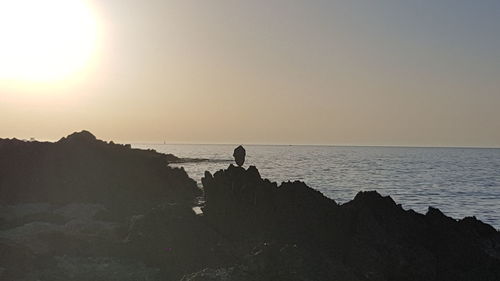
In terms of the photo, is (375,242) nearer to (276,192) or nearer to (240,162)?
(276,192)

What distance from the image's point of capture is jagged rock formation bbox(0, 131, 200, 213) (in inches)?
1852

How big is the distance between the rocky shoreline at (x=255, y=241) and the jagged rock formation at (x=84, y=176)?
10120 millimetres

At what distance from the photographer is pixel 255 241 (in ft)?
86.9

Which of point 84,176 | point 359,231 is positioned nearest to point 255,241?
point 359,231

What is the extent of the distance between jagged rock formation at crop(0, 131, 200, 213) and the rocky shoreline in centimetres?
1012

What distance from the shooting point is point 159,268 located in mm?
23172

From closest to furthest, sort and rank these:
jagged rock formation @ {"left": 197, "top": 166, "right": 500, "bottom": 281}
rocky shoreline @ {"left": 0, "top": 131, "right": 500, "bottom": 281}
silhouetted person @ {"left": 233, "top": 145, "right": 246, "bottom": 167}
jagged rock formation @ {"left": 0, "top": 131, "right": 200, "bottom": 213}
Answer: rocky shoreline @ {"left": 0, "top": 131, "right": 500, "bottom": 281} < jagged rock formation @ {"left": 197, "top": 166, "right": 500, "bottom": 281} < silhouetted person @ {"left": 233, "top": 145, "right": 246, "bottom": 167} < jagged rock formation @ {"left": 0, "top": 131, "right": 200, "bottom": 213}

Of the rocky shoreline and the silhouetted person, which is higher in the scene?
the silhouetted person

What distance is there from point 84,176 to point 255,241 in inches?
1173

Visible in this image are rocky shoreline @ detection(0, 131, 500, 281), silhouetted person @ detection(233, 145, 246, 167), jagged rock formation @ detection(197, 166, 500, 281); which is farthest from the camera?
silhouetted person @ detection(233, 145, 246, 167)

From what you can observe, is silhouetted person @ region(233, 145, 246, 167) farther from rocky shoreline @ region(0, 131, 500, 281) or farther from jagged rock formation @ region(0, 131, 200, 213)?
jagged rock formation @ region(0, 131, 200, 213)

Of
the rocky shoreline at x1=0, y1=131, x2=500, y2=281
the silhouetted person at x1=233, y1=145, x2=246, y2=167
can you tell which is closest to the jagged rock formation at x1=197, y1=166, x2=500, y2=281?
the rocky shoreline at x1=0, y1=131, x2=500, y2=281

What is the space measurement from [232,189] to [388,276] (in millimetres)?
12289

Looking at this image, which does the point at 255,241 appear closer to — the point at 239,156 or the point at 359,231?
the point at 359,231
